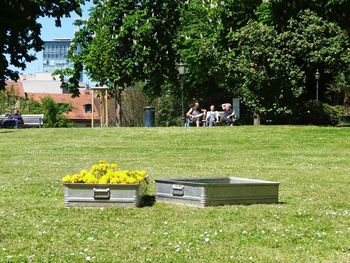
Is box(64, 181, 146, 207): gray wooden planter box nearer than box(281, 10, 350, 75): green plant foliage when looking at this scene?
Yes

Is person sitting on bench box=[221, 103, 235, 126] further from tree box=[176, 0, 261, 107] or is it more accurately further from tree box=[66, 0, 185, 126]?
tree box=[66, 0, 185, 126]

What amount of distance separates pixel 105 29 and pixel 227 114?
19495mm

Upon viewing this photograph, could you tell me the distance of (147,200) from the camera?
31.3 feet

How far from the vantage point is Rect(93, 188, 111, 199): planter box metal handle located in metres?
8.77

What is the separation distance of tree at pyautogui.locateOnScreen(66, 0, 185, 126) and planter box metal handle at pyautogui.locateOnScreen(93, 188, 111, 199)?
1623 inches

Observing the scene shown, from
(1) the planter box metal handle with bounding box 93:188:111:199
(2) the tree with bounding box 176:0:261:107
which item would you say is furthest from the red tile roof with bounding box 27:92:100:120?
(1) the planter box metal handle with bounding box 93:188:111:199

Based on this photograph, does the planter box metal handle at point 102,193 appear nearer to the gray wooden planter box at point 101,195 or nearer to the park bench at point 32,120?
the gray wooden planter box at point 101,195

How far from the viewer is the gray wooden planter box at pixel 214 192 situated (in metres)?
8.81

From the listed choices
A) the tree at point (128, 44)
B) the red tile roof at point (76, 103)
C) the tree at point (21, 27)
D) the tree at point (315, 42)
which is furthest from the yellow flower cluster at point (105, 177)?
the red tile roof at point (76, 103)

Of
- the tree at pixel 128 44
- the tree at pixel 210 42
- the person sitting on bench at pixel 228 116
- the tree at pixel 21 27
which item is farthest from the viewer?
the tree at pixel 128 44

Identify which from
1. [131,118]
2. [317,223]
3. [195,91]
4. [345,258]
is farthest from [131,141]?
[131,118]

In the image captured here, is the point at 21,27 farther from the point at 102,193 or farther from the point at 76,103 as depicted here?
the point at 76,103

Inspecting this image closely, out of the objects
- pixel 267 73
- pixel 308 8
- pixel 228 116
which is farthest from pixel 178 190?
pixel 228 116

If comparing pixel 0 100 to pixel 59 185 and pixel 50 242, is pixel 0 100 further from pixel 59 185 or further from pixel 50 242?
pixel 50 242
